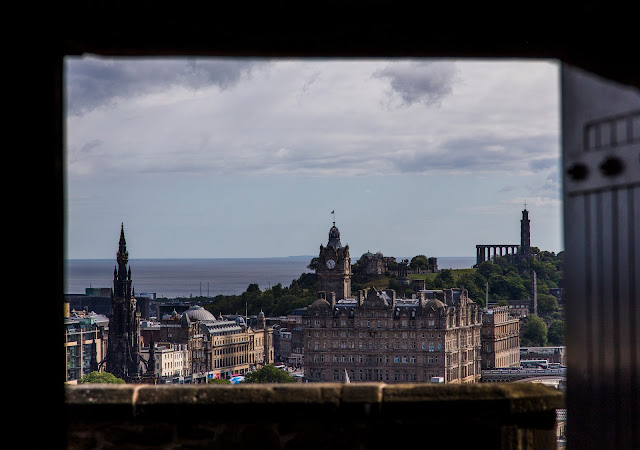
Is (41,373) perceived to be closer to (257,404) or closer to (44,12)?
(44,12)

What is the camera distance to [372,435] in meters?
2.02

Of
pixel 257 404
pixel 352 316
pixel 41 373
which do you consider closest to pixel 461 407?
pixel 257 404

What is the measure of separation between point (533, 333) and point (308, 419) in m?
46.3

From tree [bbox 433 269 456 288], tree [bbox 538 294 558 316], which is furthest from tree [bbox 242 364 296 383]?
tree [bbox 538 294 558 316]

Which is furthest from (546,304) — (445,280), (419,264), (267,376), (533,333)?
(267,376)

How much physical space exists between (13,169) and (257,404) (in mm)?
969

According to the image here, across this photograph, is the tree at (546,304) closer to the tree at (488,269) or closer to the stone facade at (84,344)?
the tree at (488,269)

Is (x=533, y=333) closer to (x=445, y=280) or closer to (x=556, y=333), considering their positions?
(x=556, y=333)

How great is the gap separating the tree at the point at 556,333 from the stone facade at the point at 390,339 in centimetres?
822

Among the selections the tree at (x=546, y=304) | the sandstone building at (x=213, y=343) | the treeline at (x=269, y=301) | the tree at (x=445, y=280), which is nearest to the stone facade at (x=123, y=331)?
the sandstone building at (x=213, y=343)

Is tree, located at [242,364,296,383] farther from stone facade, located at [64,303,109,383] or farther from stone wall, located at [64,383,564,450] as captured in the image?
stone wall, located at [64,383,564,450]

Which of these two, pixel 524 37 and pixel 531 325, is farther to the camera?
pixel 531 325

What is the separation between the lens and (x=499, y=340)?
41.1 m

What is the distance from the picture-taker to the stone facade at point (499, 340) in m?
40.7
